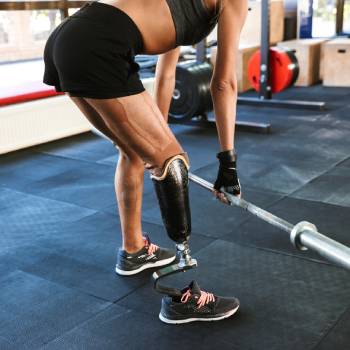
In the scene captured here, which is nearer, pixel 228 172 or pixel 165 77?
pixel 228 172

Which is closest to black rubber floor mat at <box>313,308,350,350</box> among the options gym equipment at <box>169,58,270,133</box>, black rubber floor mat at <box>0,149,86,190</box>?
black rubber floor mat at <box>0,149,86,190</box>

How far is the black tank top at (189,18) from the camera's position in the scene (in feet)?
4.27

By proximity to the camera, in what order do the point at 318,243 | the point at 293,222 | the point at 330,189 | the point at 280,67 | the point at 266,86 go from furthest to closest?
the point at 266,86 → the point at 280,67 → the point at 330,189 → the point at 293,222 → the point at 318,243

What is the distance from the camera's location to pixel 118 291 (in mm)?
1811

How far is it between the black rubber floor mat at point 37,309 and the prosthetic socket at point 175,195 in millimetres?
464

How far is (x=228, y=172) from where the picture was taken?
5.01 feet

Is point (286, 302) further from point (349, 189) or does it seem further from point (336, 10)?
point (336, 10)

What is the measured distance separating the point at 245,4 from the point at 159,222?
125cm

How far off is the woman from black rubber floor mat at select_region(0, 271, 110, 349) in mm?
309

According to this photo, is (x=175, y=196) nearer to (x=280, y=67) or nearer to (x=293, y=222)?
(x=293, y=222)

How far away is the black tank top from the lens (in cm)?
130

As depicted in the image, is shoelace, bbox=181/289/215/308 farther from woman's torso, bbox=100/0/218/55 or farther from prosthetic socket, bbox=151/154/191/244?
woman's torso, bbox=100/0/218/55

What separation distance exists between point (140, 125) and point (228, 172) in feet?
1.05

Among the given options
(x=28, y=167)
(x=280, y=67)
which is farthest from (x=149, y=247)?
(x=280, y=67)
